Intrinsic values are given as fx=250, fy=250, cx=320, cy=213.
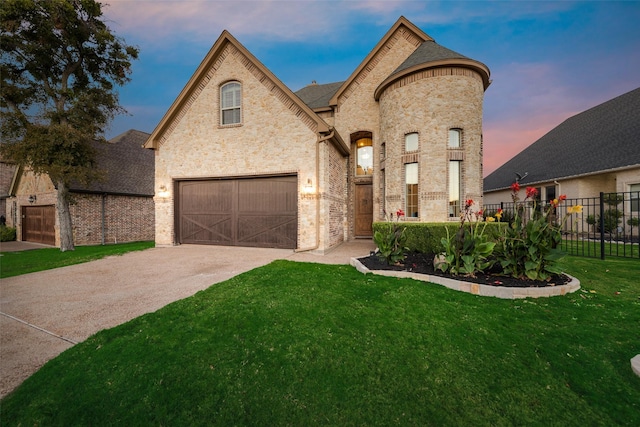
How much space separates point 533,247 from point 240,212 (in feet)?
30.3

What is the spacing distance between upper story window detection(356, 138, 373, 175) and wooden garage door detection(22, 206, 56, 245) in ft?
57.8

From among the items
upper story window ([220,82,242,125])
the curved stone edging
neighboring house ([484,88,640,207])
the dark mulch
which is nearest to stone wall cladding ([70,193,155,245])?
upper story window ([220,82,242,125])

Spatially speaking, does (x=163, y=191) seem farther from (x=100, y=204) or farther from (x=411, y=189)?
(x=411, y=189)

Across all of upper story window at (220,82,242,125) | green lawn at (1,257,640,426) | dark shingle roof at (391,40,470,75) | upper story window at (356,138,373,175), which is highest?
dark shingle roof at (391,40,470,75)

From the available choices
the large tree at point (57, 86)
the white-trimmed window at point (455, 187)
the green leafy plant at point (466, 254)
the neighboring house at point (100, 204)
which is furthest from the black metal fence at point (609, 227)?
the neighboring house at point (100, 204)

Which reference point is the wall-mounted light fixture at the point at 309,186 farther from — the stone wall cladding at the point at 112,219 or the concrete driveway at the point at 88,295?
the stone wall cladding at the point at 112,219

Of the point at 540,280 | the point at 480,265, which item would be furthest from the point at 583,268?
the point at 480,265

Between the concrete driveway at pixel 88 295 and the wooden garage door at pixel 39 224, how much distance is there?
34.5 feet

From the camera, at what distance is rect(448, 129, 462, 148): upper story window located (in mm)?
10523

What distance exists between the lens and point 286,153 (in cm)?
958

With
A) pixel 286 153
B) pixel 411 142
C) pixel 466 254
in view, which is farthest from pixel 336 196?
pixel 466 254

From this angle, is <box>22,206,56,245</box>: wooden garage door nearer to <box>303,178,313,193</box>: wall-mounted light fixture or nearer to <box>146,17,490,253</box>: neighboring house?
<box>146,17,490,253</box>: neighboring house

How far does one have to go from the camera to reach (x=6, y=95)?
10281mm

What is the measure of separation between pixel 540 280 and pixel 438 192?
5819 millimetres
